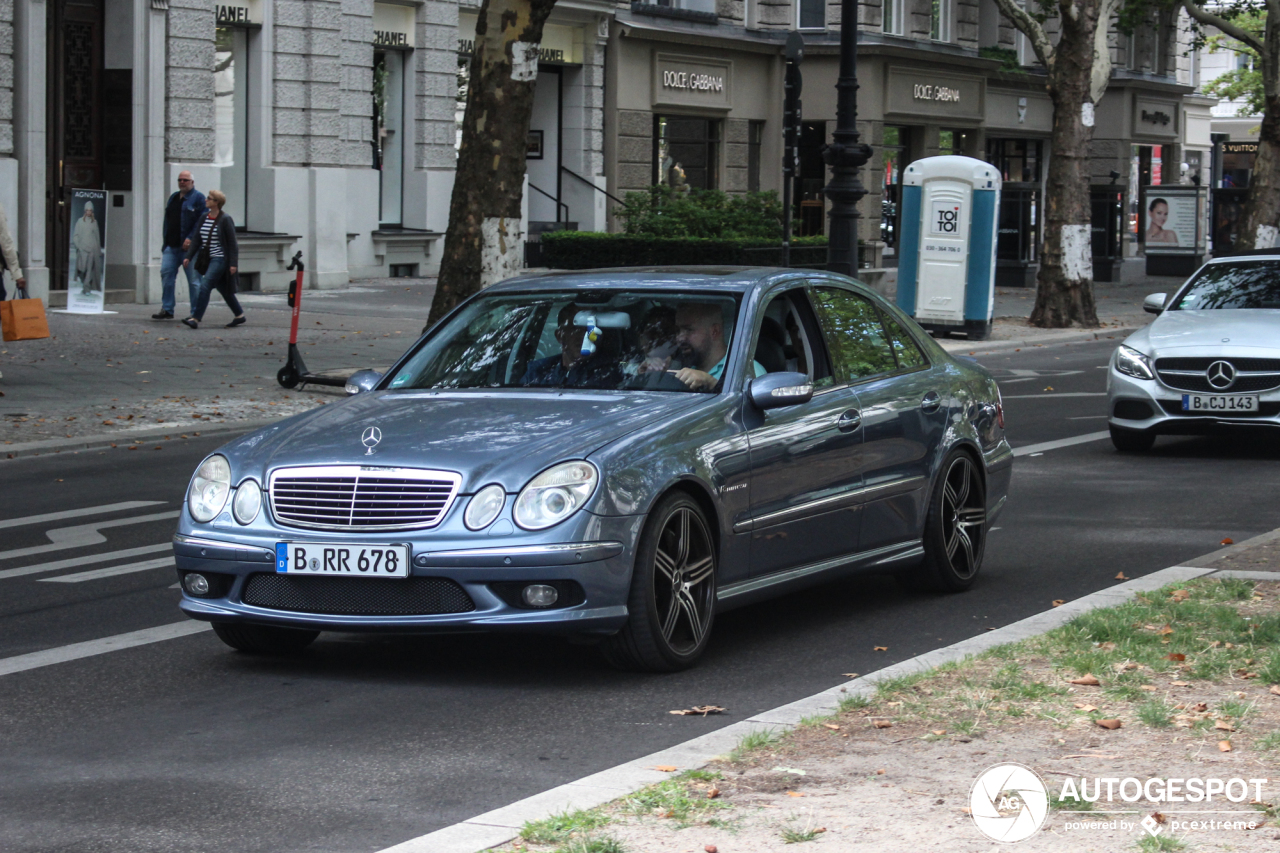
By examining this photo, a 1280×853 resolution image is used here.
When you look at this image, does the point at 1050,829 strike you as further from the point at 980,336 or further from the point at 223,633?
the point at 980,336

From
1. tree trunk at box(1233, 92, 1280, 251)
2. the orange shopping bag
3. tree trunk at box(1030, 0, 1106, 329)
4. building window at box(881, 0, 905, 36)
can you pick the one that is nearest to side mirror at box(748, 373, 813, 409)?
the orange shopping bag

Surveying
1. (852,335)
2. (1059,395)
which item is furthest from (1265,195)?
(852,335)

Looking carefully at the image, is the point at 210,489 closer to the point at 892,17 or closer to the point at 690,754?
the point at 690,754

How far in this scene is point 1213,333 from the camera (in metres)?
13.8

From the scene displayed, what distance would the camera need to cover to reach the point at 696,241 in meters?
29.3

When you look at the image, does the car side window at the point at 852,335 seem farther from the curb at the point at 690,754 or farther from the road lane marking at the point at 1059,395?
the road lane marking at the point at 1059,395

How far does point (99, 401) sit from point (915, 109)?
29.4 metres

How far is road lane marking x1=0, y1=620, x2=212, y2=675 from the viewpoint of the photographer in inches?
278

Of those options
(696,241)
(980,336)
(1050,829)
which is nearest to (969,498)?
(1050,829)

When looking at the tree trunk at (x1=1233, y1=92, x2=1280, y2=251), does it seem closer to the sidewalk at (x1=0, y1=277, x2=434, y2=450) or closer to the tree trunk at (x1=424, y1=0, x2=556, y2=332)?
the sidewalk at (x1=0, y1=277, x2=434, y2=450)

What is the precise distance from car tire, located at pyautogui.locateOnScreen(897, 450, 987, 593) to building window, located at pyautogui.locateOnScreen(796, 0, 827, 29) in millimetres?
33994

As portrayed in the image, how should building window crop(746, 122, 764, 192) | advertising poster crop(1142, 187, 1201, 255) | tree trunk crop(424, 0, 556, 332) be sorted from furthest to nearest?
advertising poster crop(1142, 187, 1201, 255) → building window crop(746, 122, 764, 192) → tree trunk crop(424, 0, 556, 332)

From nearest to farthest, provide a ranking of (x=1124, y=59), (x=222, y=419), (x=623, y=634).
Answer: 1. (x=623, y=634)
2. (x=222, y=419)
3. (x=1124, y=59)

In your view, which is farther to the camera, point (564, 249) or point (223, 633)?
point (564, 249)
